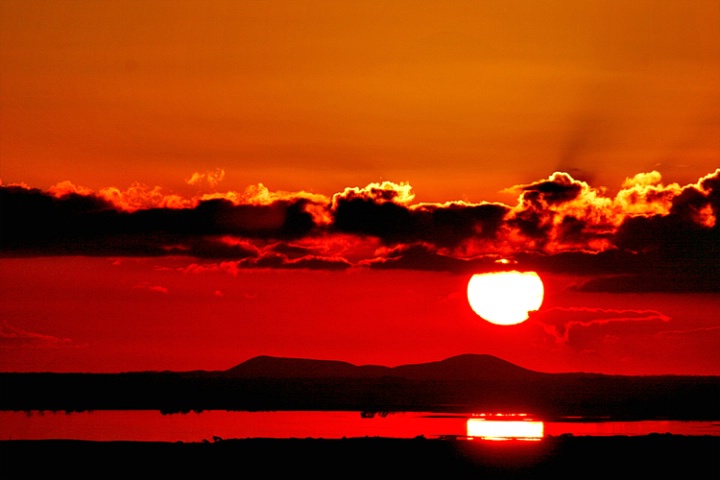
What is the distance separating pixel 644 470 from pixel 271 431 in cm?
2403

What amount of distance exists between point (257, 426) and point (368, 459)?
20821 mm

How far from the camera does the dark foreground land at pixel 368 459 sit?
41.5 m

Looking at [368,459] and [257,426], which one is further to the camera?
[257,426]

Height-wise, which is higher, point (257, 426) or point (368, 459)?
point (257, 426)

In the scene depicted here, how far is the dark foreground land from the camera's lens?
4150cm

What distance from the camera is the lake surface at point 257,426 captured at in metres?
58.1

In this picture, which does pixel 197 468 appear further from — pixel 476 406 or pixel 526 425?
pixel 476 406

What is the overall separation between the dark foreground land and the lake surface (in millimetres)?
6834

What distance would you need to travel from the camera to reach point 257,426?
65.2 metres

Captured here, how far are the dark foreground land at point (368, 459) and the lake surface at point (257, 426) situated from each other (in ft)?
22.4

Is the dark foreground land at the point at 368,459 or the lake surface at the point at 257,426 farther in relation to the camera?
the lake surface at the point at 257,426

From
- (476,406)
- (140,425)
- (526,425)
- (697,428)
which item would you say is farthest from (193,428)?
(476,406)

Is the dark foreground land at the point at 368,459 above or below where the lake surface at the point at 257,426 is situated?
below

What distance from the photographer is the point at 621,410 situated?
85000 mm
